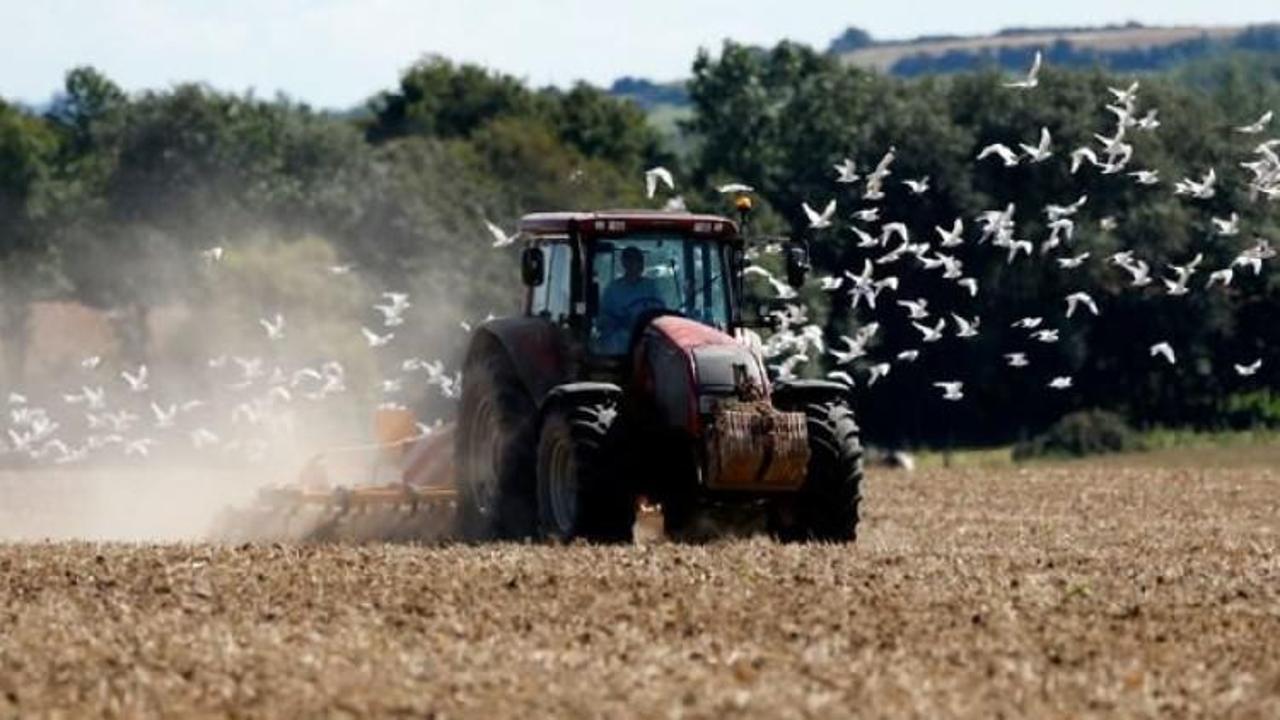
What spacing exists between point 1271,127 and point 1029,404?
574 inches

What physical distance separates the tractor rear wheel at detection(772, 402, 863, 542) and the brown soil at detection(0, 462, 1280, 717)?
52 centimetres

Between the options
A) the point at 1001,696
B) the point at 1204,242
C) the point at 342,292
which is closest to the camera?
the point at 1001,696

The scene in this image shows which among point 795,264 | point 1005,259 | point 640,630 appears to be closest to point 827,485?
point 795,264

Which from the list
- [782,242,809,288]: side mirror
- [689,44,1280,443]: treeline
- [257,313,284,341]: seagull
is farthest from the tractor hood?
[689,44,1280,443]: treeline

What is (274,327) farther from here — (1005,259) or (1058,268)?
(1058,268)

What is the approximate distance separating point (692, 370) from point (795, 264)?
1.47m

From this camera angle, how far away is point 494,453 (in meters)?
25.0

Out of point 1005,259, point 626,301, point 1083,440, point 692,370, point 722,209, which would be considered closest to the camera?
point 692,370

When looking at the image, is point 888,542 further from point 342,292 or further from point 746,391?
point 342,292

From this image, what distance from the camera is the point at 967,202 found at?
196 ft

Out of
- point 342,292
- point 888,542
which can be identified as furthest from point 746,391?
point 342,292

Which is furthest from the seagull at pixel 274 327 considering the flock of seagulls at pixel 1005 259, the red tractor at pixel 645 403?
the red tractor at pixel 645 403

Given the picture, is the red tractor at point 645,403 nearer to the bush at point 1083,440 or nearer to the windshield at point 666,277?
the windshield at point 666,277

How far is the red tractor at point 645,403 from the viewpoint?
75.5 ft
